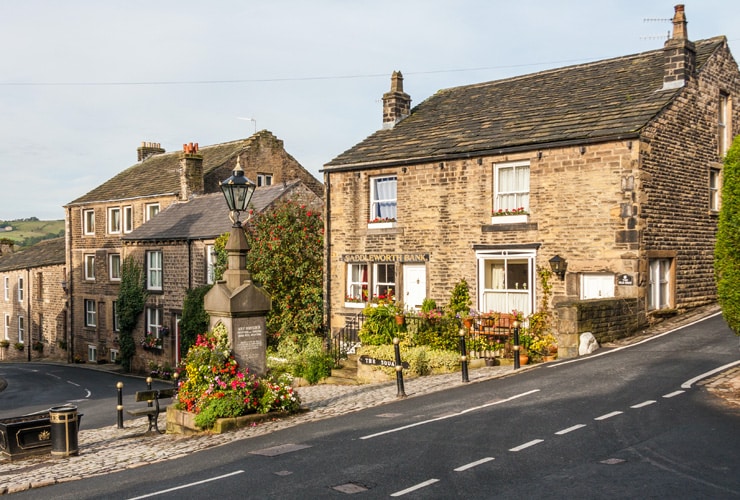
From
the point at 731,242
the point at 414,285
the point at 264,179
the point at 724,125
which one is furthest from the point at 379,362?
the point at 264,179

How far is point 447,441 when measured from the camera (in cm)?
1047

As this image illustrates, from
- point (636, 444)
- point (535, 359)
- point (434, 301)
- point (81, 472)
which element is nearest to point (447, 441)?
point (636, 444)

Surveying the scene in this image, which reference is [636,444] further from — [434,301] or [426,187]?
[426,187]

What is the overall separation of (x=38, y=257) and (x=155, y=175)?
12.9m

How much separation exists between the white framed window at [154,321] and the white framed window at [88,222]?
29.8 ft

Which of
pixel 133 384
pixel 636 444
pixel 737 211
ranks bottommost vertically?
pixel 133 384

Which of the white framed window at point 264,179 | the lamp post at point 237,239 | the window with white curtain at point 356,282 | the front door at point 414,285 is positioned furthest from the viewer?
the white framed window at point 264,179

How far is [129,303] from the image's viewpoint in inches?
1427

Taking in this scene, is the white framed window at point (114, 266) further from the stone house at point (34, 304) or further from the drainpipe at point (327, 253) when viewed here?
the drainpipe at point (327, 253)

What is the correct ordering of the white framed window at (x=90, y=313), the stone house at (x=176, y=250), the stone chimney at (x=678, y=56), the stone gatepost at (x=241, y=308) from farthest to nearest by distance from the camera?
the white framed window at (x=90, y=313), the stone house at (x=176, y=250), the stone chimney at (x=678, y=56), the stone gatepost at (x=241, y=308)

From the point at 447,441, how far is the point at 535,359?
30.4 ft

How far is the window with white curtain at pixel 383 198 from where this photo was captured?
2431cm

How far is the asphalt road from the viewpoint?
21484 millimetres

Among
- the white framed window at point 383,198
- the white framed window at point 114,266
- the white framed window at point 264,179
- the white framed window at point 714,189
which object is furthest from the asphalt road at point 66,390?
the white framed window at point 714,189
